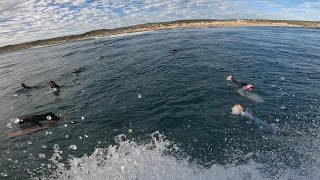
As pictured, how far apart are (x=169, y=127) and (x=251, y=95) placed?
24.1 feet

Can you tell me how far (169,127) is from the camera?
16.8 m

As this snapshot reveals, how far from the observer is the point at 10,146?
54.4 feet

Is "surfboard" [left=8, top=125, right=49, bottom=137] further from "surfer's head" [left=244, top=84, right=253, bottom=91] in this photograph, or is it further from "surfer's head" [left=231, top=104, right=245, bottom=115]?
"surfer's head" [left=244, top=84, right=253, bottom=91]

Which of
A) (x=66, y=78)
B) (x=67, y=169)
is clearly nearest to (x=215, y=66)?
(x=66, y=78)

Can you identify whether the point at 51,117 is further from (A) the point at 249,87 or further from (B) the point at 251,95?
(A) the point at 249,87

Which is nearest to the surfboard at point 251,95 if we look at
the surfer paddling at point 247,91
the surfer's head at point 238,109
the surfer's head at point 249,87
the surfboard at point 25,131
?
the surfer paddling at point 247,91

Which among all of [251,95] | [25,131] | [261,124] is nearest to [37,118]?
[25,131]

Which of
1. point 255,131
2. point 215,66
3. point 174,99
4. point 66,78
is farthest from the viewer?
point 66,78

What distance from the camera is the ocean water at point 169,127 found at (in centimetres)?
1330

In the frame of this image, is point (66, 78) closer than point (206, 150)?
No

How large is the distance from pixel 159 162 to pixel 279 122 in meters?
7.65

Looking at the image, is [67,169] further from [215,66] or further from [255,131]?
[215,66]

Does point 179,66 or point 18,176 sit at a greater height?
point 179,66

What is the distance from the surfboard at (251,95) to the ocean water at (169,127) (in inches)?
20.7
